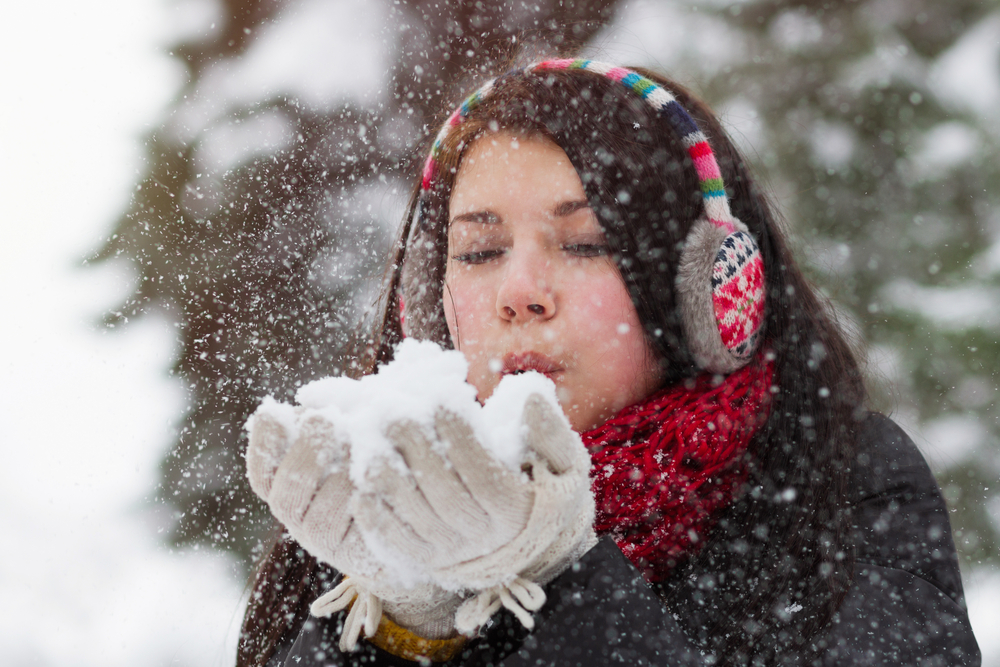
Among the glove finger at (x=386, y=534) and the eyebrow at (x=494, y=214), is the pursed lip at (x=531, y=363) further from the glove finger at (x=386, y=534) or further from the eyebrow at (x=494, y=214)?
the glove finger at (x=386, y=534)

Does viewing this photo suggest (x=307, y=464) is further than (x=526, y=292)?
No

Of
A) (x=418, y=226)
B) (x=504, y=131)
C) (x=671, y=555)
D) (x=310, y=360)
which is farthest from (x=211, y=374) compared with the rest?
(x=671, y=555)

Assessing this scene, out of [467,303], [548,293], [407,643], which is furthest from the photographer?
[467,303]

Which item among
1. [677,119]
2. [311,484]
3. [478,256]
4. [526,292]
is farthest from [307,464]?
[677,119]

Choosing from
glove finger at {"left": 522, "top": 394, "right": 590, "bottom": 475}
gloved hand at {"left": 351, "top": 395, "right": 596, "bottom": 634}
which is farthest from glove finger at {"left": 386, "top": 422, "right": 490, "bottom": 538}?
glove finger at {"left": 522, "top": 394, "right": 590, "bottom": 475}

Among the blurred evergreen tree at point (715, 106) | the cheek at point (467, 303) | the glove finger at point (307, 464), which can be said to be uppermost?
the glove finger at point (307, 464)

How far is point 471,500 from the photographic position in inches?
33.1

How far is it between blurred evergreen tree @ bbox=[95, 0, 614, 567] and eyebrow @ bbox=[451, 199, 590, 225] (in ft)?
7.14

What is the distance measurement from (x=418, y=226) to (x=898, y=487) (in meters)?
1.39

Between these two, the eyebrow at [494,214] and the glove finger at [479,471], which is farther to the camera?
the eyebrow at [494,214]

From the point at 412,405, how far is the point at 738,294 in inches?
34.9

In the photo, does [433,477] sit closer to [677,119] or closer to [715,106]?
[677,119]

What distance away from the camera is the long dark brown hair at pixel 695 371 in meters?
1.32

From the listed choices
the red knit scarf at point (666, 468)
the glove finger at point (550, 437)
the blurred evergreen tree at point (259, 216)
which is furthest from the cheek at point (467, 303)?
the blurred evergreen tree at point (259, 216)
